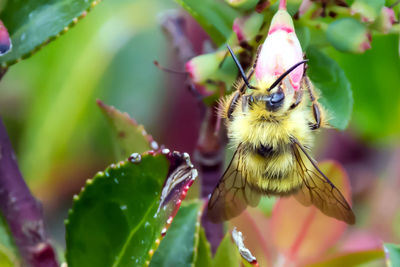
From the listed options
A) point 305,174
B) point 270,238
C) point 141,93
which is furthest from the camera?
point 141,93

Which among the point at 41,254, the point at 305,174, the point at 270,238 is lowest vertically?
the point at 270,238

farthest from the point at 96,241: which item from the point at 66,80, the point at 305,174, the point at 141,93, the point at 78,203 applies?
the point at 141,93

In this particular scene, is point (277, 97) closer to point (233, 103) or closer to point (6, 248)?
point (233, 103)

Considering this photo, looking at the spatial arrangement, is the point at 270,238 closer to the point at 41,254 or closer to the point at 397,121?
the point at 41,254

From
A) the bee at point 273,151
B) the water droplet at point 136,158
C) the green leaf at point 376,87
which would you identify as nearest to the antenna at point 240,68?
the bee at point 273,151

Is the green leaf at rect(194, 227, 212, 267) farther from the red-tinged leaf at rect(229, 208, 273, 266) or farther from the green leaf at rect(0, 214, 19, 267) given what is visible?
the green leaf at rect(0, 214, 19, 267)
